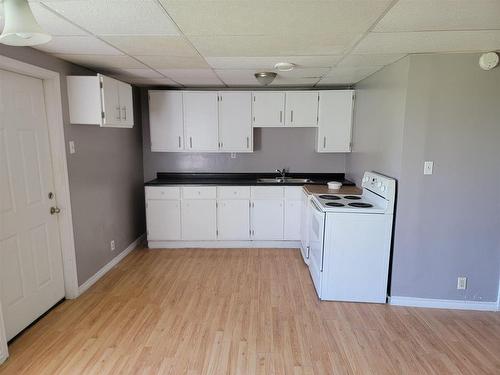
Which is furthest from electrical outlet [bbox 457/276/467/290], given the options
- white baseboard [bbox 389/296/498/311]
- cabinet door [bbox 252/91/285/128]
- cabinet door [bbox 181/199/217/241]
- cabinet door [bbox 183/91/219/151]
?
cabinet door [bbox 183/91/219/151]

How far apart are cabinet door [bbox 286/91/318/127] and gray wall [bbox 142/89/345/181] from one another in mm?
346

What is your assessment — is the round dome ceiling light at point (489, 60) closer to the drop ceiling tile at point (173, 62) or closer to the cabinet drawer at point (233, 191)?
the drop ceiling tile at point (173, 62)

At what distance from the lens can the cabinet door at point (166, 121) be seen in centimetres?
414

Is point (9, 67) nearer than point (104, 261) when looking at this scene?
Yes

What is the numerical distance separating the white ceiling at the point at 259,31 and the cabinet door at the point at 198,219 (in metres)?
1.77

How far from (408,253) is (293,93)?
8.06 feet

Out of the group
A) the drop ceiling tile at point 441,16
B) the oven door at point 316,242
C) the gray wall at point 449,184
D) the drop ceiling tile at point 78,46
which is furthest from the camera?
the oven door at point 316,242

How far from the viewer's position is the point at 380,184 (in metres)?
2.88

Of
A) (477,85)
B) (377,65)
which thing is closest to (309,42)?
(377,65)

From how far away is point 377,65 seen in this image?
9.66 ft

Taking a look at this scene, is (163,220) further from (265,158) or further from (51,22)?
Answer: (51,22)

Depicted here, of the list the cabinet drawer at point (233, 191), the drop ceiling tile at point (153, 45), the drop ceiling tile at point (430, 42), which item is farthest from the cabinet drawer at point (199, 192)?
the drop ceiling tile at point (430, 42)

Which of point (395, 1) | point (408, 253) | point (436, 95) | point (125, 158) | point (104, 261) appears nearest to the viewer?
point (395, 1)

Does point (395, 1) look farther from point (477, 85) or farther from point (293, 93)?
point (293, 93)
